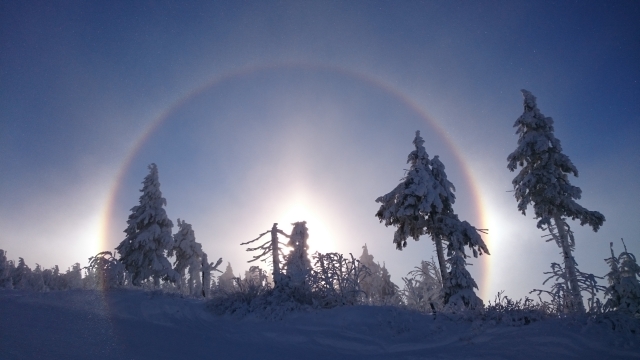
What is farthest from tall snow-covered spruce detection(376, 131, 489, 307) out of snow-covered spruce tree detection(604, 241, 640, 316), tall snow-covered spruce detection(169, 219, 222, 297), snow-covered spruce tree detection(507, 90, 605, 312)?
tall snow-covered spruce detection(169, 219, 222, 297)

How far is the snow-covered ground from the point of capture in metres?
6.36

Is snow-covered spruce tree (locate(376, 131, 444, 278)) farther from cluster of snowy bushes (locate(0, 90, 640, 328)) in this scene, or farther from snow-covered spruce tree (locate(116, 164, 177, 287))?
snow-covered spruce tree (locate(116, 164, 177, 287))

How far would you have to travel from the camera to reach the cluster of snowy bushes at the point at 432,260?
361 inches

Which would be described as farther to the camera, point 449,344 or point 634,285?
point 634,285

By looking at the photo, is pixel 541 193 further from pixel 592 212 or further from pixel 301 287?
pixel 301 287

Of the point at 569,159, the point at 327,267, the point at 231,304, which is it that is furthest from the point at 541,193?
the point at 231,304

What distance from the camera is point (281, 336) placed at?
8523 millimetres

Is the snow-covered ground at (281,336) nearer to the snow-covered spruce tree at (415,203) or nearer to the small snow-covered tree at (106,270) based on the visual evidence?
the small snow-covered tree at (106,270)

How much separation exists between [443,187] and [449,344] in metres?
15.1

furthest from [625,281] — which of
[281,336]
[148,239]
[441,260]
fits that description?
Result: [148,239]

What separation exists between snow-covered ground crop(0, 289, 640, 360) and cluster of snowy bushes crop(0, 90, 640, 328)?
0.75 m

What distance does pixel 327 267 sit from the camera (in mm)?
12102

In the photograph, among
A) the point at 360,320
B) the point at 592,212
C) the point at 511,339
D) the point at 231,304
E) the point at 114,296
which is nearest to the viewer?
the point at 511,339

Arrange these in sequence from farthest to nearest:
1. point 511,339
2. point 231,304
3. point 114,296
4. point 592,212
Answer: point 592,212 → point 114,296 → point 231,304 → point 511,339
